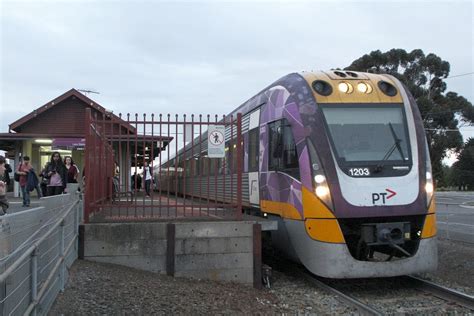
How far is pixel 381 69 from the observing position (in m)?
48.8

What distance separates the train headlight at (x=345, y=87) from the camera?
26.8 feet

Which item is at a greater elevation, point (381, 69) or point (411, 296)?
point (381, 69)

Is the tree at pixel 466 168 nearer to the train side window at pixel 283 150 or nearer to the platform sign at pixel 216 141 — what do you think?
the train side window at pixel 283 150

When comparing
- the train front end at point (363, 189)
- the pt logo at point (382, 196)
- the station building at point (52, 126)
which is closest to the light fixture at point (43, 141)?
the station building at point (52, 126)

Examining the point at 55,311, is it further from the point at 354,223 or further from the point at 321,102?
the point at 321,102

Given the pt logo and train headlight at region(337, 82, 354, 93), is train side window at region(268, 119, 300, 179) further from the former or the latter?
the pt logo

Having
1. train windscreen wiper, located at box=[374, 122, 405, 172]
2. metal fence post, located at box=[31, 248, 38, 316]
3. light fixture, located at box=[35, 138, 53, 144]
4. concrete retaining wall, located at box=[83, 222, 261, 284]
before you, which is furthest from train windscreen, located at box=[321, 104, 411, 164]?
light fixture, located at box=[35, 138, 53, 144]

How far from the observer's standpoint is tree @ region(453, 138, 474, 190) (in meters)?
73.4

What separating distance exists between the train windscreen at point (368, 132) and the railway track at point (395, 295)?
1975 mm

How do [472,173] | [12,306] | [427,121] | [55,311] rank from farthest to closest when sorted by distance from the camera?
[472,173]
[427,121]
[55,311]
[12,306]

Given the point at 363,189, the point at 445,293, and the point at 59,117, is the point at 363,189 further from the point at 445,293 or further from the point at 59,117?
the point at 59,117

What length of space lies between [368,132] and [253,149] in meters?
2.88

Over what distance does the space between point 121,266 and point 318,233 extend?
301 cm

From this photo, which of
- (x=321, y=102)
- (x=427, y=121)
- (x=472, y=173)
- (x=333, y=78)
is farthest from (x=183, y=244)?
(x=472, y=173)
